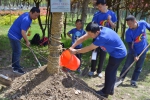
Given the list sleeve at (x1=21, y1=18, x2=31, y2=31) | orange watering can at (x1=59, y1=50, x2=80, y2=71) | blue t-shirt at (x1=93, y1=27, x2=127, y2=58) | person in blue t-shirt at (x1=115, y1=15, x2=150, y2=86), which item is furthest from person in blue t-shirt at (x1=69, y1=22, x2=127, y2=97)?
sleeve at (x1=21, y1=18, x2=31, y2=31)

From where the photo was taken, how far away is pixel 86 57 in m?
8.08

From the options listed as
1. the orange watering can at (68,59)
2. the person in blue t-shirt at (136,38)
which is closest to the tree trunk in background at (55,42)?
the orange watering can at (68,59)

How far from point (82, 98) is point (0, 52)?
14.5ft

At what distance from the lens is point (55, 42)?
417cm

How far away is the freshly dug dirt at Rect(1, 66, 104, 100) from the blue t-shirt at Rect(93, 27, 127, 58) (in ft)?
2.72

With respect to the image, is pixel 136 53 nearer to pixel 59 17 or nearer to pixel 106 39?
pixel 106 39

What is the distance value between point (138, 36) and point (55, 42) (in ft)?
6.19

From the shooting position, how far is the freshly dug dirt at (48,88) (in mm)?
4105

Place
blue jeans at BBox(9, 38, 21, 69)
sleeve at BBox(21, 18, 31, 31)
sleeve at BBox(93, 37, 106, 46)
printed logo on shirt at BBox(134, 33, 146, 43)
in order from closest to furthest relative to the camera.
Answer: sleeve at BBox(93, 37, 106, 46)
sleeve at BBox(21, 18, 31, 31)
printed logo on shirt at BBox(134, 33, 146, 43)
blue jeans at BBox(9, 38, 21, 69)

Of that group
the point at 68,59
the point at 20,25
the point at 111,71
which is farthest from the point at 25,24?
the point at 111,71

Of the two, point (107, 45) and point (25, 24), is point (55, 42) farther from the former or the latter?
point (25, 24)

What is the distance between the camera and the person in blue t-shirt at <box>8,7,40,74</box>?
5.01 m

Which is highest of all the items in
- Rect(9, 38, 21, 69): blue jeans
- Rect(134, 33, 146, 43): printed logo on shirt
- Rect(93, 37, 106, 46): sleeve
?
Rect(93, 37, 106, 46): sleeve

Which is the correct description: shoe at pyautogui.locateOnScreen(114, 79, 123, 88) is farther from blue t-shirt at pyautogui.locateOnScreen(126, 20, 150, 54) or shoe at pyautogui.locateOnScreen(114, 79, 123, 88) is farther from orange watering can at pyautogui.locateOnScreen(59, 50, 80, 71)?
orange watering can at pyautogui.locateOnScreen(59, 50, 80, 71)
